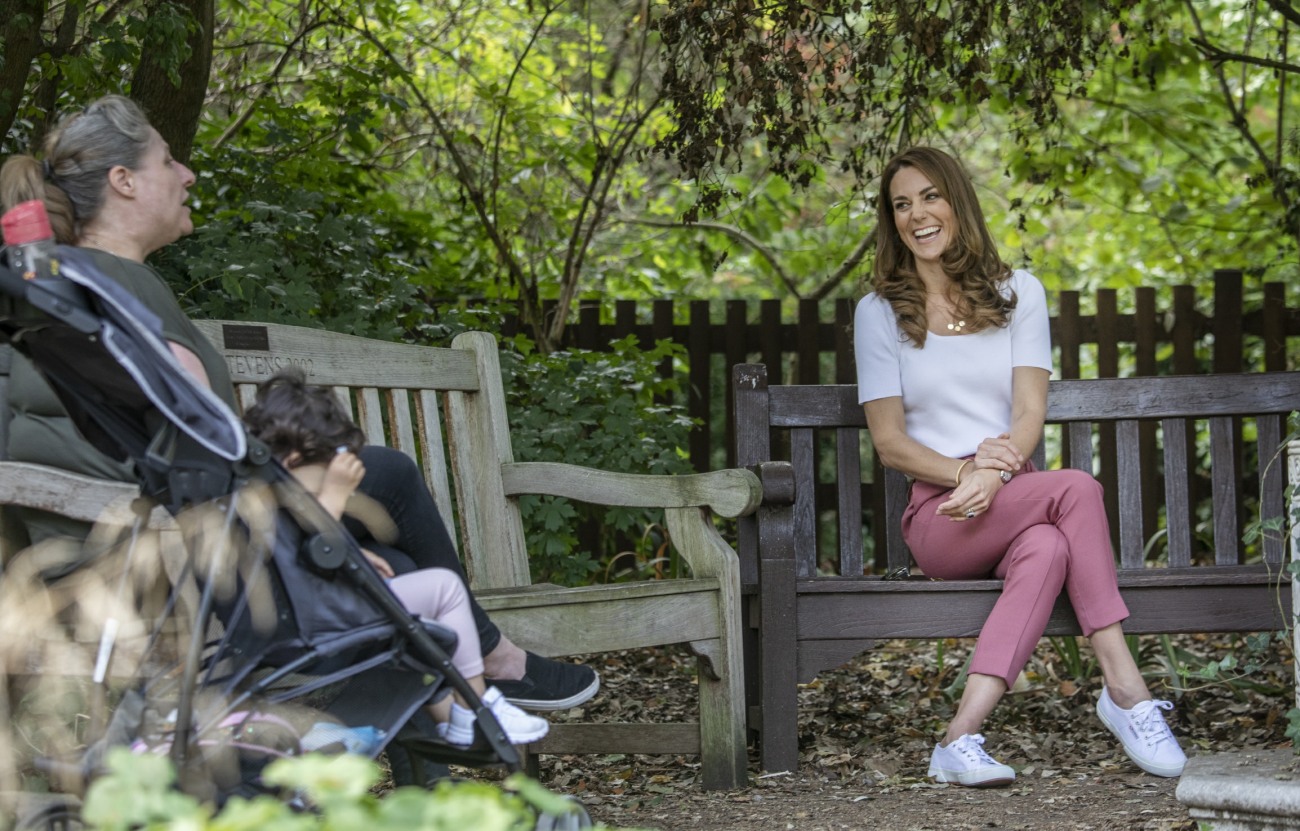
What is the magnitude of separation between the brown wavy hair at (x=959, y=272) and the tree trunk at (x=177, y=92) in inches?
94.6

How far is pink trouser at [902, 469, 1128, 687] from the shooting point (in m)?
3.37

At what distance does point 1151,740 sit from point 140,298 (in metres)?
2.49

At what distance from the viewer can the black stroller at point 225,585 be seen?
1.96 m

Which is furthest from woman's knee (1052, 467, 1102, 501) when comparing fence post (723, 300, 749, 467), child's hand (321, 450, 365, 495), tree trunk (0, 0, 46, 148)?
fence post (723, 300, 749, 467)

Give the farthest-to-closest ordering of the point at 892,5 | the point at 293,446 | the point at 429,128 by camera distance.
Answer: the point at 429,128 → the point at 892,5 → the point at 293,446

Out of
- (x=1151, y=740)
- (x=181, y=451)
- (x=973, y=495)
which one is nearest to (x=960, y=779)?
(x=1151, y=740)

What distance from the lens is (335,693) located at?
7.54 ft

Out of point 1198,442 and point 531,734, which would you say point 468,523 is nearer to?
point 531,734

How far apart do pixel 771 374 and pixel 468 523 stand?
11.8ft

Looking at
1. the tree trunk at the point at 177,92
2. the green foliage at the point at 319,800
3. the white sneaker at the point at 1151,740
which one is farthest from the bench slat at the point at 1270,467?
the tree trunk at the point at 177,92

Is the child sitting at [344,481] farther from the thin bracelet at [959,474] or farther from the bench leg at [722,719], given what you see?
the thin bracelet at [959,474]

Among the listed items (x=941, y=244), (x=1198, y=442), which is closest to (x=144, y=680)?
(x=941, y=244)

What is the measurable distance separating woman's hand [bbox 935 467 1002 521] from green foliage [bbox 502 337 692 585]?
148cm

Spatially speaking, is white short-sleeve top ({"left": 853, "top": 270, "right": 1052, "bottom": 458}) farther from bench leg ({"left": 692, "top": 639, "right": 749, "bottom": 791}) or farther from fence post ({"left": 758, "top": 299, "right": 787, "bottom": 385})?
fence post ({"left": 758, "top": 299, "right": 787, "bottom": 385})
